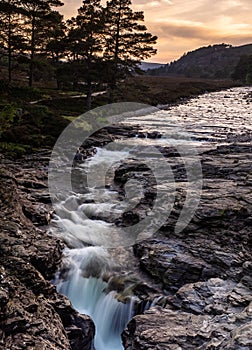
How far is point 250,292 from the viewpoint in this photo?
7133mm

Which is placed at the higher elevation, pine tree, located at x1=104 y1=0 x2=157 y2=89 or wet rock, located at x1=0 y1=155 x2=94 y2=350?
pine tree, located at x1=104 y1=0 x2=157 y2=89

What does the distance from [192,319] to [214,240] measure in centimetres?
345

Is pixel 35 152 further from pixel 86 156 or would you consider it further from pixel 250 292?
pixel 250 292

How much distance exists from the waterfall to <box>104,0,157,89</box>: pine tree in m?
24.8

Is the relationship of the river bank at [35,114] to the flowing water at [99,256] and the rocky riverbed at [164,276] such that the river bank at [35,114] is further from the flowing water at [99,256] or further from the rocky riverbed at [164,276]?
the flowing water at [99,256]

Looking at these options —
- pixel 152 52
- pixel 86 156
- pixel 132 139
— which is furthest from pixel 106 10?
pixel 86 156

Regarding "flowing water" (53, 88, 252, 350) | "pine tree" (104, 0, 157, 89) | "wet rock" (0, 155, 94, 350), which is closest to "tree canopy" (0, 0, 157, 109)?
"pine tree" (104, 0, 157, 89)

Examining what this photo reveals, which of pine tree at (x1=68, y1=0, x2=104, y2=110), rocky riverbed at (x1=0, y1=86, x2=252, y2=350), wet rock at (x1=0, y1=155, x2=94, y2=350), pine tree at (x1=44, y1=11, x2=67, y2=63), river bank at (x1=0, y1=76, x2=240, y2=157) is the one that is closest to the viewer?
wet rock at (x1=0, y1=155, x2=94, y2=350)

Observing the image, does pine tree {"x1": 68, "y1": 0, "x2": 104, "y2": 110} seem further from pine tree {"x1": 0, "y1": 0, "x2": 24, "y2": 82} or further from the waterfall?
the waterfall

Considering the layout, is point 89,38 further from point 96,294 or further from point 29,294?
point 29,294

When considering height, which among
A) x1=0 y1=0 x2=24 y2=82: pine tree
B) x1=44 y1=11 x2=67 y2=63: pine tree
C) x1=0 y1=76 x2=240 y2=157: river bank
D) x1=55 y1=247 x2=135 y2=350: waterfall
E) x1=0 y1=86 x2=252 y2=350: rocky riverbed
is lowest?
x1=55 y1=247 x2=135 y2=350: waterfall

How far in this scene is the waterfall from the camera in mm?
8492

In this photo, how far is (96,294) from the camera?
928 cm

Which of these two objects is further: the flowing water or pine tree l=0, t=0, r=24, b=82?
pine tree l=0, t=0, r=24, b=82
